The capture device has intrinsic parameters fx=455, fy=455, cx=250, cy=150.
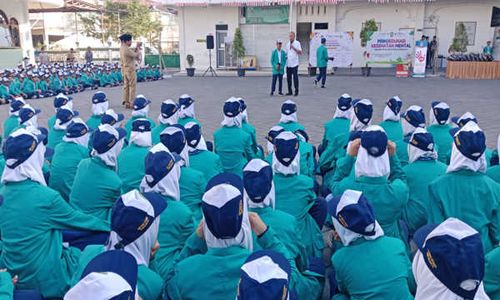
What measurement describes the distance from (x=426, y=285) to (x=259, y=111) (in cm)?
931

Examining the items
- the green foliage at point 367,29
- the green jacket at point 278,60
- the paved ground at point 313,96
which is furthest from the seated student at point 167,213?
the green foliage at point 367,29

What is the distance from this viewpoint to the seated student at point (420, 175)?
372cm

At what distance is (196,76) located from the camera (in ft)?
70.4

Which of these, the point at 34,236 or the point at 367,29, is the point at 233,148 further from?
the point at 367,29

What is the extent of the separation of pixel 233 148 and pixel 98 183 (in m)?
1.91

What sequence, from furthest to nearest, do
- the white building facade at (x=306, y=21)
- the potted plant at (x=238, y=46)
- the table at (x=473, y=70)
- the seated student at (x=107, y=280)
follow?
the potted plant at (x=238, y=46)
the white building facade at (x=306, y=21)
the table at (x=473, y=70)
the seated student at (x=107, y=280)

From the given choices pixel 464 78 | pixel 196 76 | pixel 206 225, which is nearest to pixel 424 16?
pixel 464 78

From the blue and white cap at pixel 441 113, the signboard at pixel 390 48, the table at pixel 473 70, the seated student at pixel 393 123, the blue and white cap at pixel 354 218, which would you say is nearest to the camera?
the blue and white cap at pixel 354 218

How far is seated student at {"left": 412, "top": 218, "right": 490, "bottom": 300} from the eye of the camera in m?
1.59

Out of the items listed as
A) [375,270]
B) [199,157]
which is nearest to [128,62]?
[199,157]

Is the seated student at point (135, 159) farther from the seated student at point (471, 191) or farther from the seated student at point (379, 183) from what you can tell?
the seated student at point (471, 191)

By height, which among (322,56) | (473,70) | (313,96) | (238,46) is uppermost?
(238,46)

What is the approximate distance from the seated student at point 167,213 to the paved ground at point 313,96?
16.8ft

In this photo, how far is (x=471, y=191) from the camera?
124 inches
